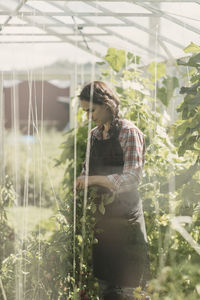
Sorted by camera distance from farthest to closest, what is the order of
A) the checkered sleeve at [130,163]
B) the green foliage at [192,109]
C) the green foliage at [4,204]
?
the green foliage at [4,204] < the checkered sleeve at [130,163] < the green foliage at [192,109]

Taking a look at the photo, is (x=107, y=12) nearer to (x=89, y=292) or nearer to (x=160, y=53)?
(x=160, y=53)

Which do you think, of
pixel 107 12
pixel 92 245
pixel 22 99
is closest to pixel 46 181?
pixel 107 12

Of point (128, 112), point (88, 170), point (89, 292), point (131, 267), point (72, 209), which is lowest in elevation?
point (89, 292)

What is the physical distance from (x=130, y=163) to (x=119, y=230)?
0.29 meters

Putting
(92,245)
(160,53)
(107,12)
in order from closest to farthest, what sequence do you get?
1. (92,245)
2. (107,12)
3. (160,53)

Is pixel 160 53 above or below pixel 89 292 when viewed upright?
above

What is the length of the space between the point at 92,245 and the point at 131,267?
18 cm

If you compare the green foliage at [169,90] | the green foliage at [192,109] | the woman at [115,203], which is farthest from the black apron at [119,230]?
the green foliage at [169,90]

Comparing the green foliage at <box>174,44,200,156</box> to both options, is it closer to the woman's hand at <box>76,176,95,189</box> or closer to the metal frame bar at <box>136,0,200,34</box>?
the woman's hand at <box>76,176,95,189</box>

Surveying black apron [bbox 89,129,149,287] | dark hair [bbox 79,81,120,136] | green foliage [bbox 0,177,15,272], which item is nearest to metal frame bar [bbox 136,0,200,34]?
dark hair [bbox 79,81,120,136]

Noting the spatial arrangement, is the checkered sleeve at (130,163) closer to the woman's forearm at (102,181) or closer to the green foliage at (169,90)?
the woman's forearm at (102,181)

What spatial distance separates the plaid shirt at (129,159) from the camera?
1.53 metres

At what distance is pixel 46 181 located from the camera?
455 cm

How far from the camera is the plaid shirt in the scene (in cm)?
153
